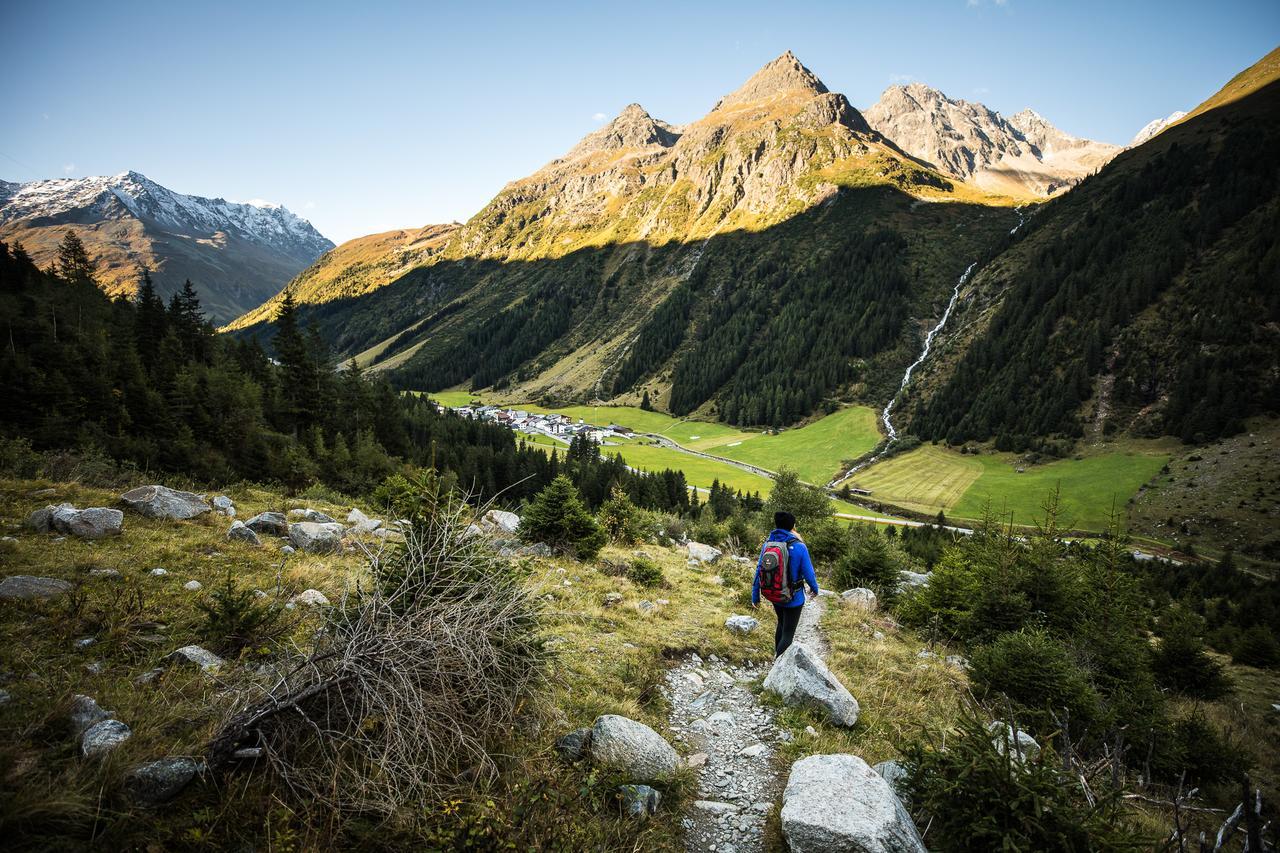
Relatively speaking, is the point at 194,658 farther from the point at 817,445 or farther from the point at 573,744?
the point at 817,445

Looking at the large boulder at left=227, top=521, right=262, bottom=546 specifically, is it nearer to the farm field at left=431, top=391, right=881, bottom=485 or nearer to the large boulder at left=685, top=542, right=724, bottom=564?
the large boulder at left=685, top=542, right=724, bottom=564

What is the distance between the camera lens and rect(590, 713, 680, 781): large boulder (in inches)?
219

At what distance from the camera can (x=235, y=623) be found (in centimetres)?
620

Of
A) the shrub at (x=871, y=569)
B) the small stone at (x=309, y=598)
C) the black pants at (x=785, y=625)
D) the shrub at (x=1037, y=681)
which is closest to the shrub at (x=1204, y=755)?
the shrub at (x=1037, y=681)

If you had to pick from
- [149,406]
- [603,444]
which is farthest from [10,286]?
[603,444]

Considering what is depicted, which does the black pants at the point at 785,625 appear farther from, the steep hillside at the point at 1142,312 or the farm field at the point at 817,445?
the steep hillside at the point at 1142,312

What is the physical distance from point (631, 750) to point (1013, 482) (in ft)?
325

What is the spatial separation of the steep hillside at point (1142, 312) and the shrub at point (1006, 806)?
11289 cm

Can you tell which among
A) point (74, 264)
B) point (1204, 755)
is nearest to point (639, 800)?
point (1204, 755)

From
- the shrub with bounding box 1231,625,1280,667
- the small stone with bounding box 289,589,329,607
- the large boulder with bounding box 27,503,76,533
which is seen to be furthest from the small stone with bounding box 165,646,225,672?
the shrub with bounding box 1231,625,1280,667

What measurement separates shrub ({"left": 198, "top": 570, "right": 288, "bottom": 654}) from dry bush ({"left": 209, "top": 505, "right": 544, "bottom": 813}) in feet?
6.52

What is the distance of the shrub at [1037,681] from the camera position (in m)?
8.38

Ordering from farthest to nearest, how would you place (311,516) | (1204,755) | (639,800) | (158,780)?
1. (311,516)
2. (1204,755)
3. (639,800)
4. (158,780)

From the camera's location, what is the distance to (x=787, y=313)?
17888 cm
